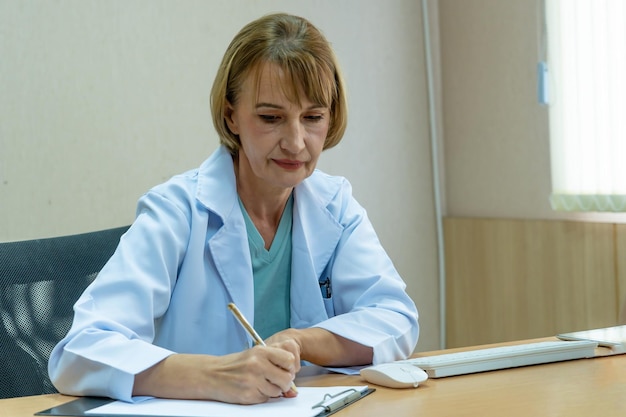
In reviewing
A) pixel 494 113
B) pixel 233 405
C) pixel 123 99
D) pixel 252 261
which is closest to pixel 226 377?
pixel 233 405

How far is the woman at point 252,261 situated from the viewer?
1.34 m

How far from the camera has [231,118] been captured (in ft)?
5.86

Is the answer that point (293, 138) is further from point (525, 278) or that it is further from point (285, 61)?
point (525, 278)

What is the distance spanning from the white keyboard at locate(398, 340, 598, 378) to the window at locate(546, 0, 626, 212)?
116cm

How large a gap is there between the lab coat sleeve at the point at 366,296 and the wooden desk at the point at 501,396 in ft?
0.40

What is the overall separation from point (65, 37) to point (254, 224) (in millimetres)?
973

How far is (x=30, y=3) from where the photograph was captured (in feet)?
7.60

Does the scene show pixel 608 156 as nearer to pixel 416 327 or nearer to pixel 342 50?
pixel 342 50

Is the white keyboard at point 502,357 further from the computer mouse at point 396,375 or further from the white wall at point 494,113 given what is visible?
the white wall at point 494,113

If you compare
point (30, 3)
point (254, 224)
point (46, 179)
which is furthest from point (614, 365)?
point (30, 3)

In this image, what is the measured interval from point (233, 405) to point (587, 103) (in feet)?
6.12

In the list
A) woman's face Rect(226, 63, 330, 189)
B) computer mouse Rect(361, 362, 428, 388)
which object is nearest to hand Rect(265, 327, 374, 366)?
computer mouse Rect(361, 362, 428, 388)

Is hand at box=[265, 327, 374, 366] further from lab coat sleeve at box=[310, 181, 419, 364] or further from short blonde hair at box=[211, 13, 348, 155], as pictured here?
short blonde hair at box=[211, 13, 348, 155]

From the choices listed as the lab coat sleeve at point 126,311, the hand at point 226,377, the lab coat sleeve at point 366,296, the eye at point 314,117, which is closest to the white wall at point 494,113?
the lab coat sleeve at point 366,296
